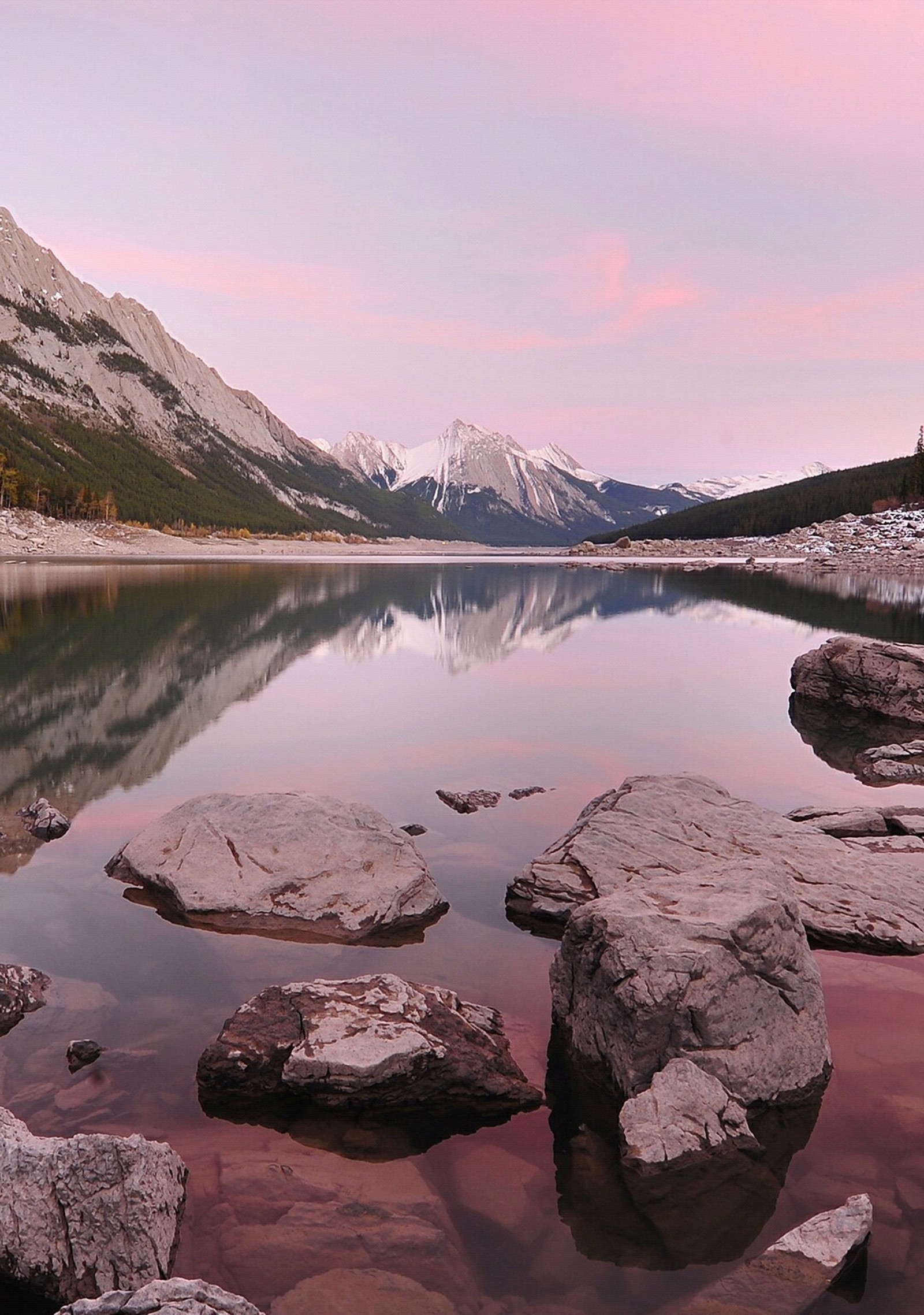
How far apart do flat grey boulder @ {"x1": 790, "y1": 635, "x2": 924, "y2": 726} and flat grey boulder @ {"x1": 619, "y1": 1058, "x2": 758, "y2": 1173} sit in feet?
62.2

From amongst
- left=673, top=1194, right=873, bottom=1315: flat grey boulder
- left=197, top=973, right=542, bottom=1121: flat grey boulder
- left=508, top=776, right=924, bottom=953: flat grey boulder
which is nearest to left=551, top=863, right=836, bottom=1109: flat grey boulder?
left=197, top=973, right=542, bottom=1121: flat grey boulder

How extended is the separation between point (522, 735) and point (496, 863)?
8.61m

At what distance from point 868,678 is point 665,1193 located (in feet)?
70.1

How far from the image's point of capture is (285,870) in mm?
10336

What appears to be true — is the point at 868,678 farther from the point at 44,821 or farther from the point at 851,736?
the point at 44,821

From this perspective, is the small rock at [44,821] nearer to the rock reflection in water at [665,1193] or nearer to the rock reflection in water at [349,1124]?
the rock reflection in water at [349,1124]

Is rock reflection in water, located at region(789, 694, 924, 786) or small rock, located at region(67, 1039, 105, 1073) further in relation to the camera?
rock reflection in water, located at region(789, 694, 924, 786)

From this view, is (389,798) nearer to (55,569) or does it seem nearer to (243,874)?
(243,874)

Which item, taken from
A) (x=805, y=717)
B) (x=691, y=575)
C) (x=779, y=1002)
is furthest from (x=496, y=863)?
(x=691, y=575)

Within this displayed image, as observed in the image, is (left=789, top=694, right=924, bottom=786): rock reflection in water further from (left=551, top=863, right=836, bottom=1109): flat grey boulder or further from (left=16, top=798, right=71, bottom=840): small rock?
(left=16, top=798, right=71, bottom=840): small rock

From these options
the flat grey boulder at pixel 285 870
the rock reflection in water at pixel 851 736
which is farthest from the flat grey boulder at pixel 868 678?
the flat grey boulder at pixel 285 870

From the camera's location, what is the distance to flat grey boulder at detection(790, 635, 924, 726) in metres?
23.0

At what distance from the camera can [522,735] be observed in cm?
2045

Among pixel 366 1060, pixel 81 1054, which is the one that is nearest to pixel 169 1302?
pixel 366 1060
